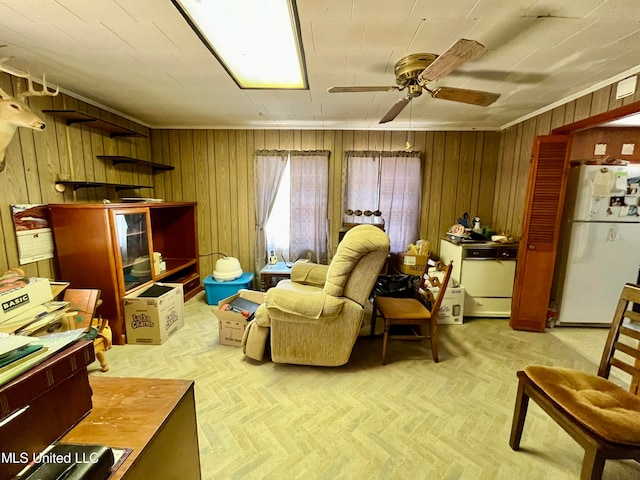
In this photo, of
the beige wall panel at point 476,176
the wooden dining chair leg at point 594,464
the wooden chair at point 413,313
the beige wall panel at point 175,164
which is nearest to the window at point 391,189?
the beige wall panel at point 476,176

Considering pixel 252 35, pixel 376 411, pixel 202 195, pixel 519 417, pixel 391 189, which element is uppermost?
pixel 252 35

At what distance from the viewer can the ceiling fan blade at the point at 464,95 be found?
1777 millimetres

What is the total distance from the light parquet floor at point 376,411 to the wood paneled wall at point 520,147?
1473mm

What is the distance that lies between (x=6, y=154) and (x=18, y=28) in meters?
0.97

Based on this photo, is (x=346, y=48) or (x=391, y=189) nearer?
(x=346, y=48)

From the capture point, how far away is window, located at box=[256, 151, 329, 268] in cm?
370

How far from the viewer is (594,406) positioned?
48.7 inches

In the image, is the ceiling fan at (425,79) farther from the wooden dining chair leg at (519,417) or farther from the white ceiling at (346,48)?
the wooden dining chair leg at (519,417)

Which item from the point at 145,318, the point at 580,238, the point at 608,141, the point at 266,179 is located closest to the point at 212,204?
the point at 266,179

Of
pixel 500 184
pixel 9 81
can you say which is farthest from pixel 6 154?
Answer: pixel 500 184

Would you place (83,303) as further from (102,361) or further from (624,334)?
(624,334)

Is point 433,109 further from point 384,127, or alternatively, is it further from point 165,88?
point 165,88

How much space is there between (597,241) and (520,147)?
128 centimetres

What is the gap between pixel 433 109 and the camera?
2.93 metres
